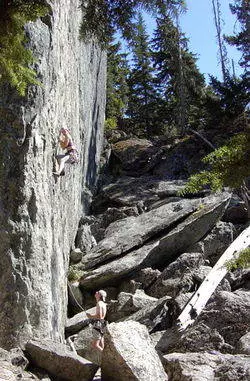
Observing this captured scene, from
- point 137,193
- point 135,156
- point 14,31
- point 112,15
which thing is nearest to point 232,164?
point 14,31

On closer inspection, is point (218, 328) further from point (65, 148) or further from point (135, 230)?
point (135, 230)

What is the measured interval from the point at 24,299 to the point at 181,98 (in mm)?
22248

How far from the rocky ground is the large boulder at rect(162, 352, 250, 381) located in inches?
0.7

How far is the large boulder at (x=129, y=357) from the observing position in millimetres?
7047

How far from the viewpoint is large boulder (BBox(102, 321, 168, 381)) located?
277 inches

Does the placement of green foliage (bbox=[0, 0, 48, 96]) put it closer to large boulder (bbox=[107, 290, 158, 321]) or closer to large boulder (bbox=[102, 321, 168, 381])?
large boulder (bbox=[102, 321, 168, 381])

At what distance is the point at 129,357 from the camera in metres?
7.25

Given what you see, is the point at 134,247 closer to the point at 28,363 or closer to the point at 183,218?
the point at 183,218

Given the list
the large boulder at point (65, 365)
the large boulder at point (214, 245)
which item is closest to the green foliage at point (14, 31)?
the large boulder at point (65, 365)

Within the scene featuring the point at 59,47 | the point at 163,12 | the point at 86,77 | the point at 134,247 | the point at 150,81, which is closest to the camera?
the point at 163,12

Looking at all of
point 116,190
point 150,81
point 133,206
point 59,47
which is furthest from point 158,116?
point 59,47

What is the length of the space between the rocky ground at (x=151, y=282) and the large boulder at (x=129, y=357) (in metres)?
0.02

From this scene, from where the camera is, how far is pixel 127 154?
29391mm

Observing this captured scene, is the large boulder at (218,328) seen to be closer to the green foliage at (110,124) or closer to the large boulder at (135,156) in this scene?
the large boulder at (135,156)
